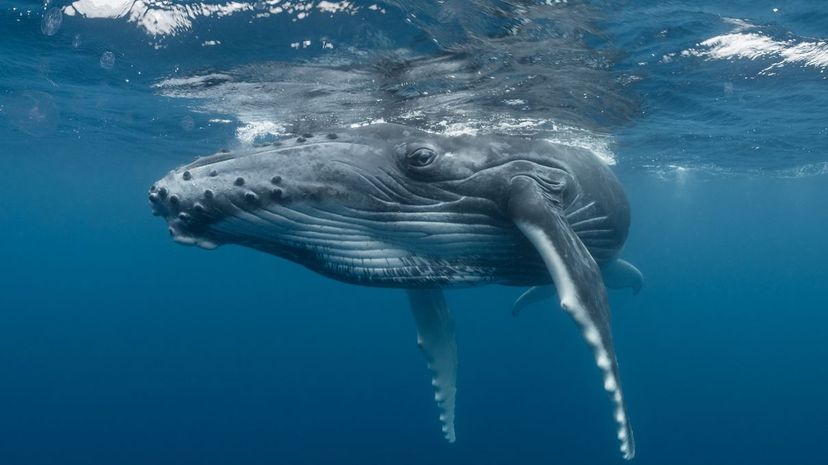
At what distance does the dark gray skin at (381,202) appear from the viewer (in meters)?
4.50

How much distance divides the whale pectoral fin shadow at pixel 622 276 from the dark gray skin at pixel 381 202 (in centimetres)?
565

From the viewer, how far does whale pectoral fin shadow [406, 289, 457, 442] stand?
786 cm

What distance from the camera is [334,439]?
1043 inches

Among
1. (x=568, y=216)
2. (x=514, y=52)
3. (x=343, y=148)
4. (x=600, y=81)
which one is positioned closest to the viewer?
(x=343, y=148)

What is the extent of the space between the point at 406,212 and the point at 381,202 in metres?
0.26

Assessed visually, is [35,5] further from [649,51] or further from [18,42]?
[649,51]

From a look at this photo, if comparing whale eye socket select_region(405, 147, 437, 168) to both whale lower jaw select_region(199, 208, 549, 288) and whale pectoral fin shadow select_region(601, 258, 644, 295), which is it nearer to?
whale lower jaw select_region(199, 208, 549, 288)

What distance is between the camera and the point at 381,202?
16.4 ft

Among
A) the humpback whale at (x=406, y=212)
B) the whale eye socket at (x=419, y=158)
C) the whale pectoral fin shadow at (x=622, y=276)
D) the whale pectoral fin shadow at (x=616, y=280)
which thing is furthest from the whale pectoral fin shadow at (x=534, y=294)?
the whale eye socket at (x=419, y=158)

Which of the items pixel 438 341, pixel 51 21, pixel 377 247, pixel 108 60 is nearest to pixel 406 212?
pixel 377 247

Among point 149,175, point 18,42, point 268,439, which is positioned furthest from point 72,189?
point 18,42

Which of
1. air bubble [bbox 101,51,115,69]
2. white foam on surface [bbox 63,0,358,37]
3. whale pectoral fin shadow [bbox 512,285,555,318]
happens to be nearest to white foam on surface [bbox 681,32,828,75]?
whale pectoral fin shadow [bbox 512,285,555,318]

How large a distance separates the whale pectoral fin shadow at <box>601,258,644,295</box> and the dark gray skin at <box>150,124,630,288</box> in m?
5.65

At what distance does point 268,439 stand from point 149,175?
34.3 meters
